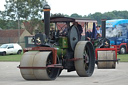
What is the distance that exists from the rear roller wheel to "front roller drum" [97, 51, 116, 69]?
2.55m

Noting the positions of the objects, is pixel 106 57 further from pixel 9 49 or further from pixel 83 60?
pixel 9 49

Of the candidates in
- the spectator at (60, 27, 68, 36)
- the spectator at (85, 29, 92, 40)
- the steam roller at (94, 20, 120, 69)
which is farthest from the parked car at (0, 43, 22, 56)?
the spectator at (60, 27, 68, 36)

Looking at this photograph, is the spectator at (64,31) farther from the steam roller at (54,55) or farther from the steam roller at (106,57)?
the steam roller at (106,57)

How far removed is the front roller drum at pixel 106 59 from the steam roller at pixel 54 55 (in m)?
2.46

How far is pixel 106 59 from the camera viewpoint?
1814 centimetres

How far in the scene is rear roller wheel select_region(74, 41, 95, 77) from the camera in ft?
47.7

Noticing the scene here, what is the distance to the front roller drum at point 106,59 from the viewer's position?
1809 centimetres

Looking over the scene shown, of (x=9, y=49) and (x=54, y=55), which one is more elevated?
(x=54, y=55)

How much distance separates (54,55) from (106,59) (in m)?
5.39

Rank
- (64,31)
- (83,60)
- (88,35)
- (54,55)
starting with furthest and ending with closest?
(88,35) → (64,31) → (83,60) → (54,55)

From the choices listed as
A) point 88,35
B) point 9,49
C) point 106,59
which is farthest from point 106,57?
point 9,49

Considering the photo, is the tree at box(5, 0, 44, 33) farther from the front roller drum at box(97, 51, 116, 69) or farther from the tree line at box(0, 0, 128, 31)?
the front roller drum at box(97, 51, 116, 69)

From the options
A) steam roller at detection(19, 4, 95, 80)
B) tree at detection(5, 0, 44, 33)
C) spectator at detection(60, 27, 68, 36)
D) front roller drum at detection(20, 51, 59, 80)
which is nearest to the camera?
front roller drum at detection(20, 51, 59, 80)

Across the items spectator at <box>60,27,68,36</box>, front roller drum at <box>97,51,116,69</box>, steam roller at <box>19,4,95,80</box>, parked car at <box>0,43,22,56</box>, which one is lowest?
parked car at <box>0,43,22,56</box>
